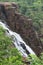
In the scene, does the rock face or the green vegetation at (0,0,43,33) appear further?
the green vegetation at (0,0,43,33)

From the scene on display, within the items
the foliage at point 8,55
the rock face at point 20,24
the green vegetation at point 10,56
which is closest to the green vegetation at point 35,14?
the rock face at point 20,24

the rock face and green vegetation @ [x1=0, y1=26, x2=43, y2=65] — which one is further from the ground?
green vegetation @ [x1=0, y1=26, x2=43, y2=65]

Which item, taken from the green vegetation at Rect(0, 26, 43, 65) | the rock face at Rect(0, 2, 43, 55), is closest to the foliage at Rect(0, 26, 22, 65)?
the green vegetation at Rect(0, 26, 43, 65)

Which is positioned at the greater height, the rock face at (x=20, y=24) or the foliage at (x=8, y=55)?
the foliage at (x=8, y=55)

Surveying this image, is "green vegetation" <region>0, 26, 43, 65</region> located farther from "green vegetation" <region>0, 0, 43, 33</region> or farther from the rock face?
"green vegetation" <region>0, 0, 43, 33</region>

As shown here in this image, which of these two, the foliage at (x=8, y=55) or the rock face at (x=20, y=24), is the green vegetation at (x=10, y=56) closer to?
the foliage at (x=8, y=55)

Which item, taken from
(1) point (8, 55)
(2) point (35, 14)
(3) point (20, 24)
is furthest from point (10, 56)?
(2) point (35, 14)

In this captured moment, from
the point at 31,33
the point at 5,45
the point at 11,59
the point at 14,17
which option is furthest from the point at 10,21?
the point at 11,59

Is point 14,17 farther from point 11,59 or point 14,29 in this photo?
point 11,59
